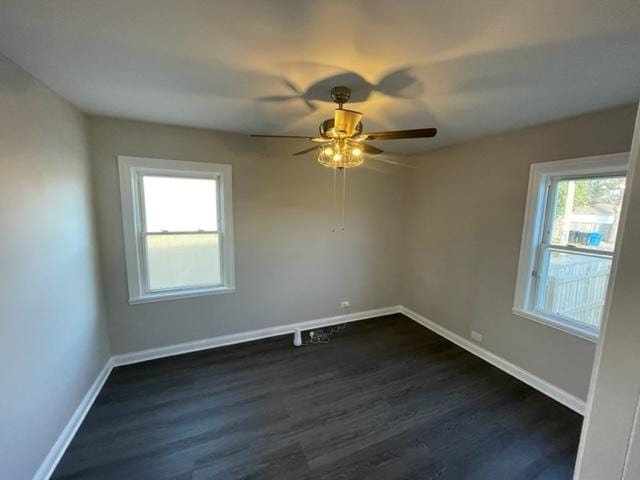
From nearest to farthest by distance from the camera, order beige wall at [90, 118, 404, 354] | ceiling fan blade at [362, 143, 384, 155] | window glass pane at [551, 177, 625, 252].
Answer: ceiling fan blade at [362, 143, 384, 155] < window glass pane at [551, 177, 625, 252] < beige wall at [90, 118, 404, 354]

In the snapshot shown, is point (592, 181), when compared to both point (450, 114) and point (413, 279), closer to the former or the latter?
point (450, 114)

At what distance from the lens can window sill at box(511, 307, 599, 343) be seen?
Result: 2.24 meters

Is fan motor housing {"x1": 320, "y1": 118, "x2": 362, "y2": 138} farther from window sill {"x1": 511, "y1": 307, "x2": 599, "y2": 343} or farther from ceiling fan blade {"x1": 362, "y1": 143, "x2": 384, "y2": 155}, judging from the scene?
window sill {"x1": 511, "y1": 307, "x2": 599, "y2": 343}

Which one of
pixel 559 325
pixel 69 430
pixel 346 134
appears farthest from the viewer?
pixel 559 325

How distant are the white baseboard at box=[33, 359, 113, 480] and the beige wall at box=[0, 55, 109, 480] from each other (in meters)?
0.05

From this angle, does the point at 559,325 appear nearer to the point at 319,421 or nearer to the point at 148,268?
the point at 319,421

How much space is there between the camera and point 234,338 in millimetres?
3293

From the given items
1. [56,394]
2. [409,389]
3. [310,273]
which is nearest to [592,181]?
[409,389]

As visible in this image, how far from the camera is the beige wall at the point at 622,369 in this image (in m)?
0.58

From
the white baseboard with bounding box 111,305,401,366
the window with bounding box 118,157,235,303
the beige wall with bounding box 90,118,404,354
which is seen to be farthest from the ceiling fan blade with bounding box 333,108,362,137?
the white baseboard with bounding box 111,305,401,366

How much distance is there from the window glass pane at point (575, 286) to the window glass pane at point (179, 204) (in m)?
3.46

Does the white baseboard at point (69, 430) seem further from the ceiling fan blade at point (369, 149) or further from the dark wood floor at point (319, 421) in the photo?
the ceiling fan blade at point (369, 149)

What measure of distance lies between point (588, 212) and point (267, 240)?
3109 mm

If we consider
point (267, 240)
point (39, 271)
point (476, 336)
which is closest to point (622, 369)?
point (39, 271)
